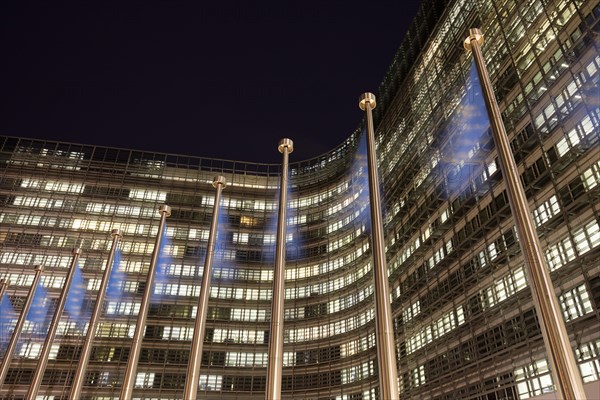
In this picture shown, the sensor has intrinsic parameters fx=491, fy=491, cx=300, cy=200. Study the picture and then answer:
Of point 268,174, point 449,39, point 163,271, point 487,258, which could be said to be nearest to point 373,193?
point 487,258

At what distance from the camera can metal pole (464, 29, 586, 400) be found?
746 centimetres

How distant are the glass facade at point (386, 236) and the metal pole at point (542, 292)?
38.4 ft

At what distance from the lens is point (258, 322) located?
45844mm

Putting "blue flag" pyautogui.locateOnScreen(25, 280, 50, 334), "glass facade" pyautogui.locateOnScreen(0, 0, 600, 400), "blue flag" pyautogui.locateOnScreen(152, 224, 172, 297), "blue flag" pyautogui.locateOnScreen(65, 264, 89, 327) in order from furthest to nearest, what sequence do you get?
"blue flag" pyautogui.locateOnScreen(152, 224, 172, 297), "blue flag" pyautogui.locateOnScreen(65, 264, 89, 327), "blue flag" pyautogui.locateOnScreen(25, 280, 50, 334), "glass facade" pyautogui.locateOnScreen(0, 0, 600, 400)

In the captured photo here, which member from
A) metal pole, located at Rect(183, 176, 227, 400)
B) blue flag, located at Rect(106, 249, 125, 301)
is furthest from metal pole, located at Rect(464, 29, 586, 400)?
blue flag, located at Rect(106, 249, 125, 301)

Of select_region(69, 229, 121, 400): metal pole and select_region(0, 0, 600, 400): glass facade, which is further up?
select_region(0, 0, 600, 400): glass facade

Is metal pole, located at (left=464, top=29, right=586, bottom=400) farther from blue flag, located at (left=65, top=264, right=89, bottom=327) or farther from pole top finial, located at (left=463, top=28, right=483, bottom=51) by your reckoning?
blue flag, located at (left=65, top=264, right=89, bottom=327)

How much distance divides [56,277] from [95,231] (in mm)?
5561

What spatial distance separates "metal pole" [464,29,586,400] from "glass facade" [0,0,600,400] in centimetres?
1172

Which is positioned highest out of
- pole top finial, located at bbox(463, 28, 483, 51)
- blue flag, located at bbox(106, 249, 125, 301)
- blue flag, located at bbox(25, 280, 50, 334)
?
blue flag, located at bbox(106, 249, 125, 301)

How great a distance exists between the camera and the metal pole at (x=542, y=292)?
24.5ft

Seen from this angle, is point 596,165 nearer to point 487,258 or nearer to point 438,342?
point 487,258

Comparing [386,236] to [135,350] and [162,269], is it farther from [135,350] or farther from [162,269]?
[135,350]

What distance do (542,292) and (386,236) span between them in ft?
105
